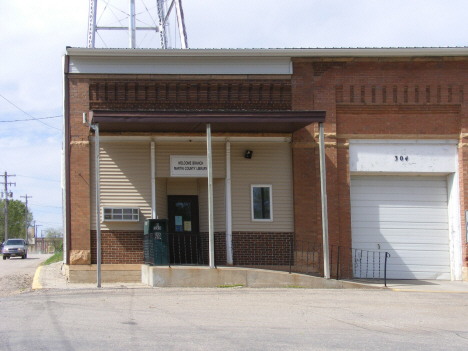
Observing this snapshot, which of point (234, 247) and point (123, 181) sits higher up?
point (123, 181)

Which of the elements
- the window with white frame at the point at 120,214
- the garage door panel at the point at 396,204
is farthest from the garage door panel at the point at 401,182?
the window with white frame at the point at 120,214

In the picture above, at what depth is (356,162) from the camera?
16.8 m

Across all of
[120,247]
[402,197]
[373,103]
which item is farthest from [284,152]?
[120,247]

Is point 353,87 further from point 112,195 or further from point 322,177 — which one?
point 112,195

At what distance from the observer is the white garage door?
55.3 feet

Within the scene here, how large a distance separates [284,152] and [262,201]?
1582mm

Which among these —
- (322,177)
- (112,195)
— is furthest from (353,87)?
(112,195)

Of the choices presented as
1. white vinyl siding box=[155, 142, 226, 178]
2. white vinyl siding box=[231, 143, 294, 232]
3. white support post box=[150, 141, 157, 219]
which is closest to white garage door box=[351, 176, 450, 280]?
white vinyl siding box=[231, 143, 294, 232]

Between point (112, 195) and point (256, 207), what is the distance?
4.14 m

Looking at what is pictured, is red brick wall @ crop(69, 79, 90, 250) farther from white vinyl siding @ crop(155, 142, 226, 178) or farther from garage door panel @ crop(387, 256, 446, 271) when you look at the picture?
garage door panel @ crop(387, 256, 446, 271)

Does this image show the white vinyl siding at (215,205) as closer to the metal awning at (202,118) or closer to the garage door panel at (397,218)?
the metal awning at (202,118)

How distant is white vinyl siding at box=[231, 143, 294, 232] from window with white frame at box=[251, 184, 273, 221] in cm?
10

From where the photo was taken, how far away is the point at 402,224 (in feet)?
55.6

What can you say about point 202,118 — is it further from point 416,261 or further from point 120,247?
point 416,261
